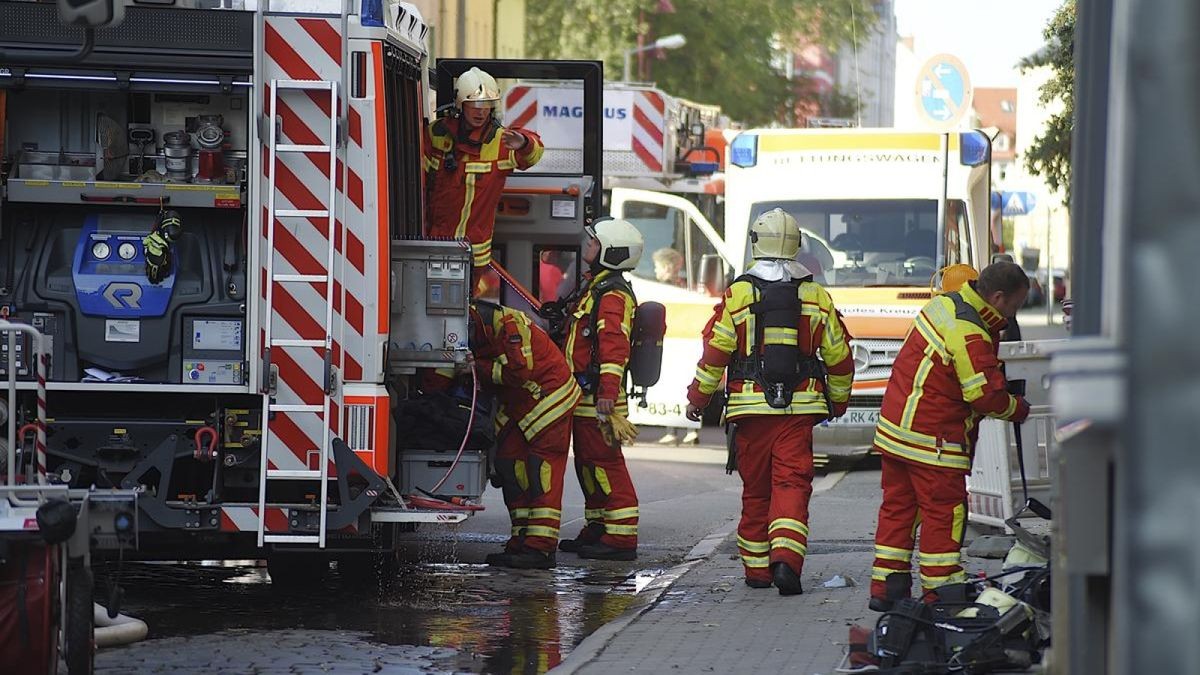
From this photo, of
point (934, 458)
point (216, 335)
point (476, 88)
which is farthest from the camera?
point (476, 88)

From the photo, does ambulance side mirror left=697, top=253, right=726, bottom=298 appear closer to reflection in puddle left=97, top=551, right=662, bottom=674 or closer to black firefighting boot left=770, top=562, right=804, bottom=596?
reflection in puddle left=97, top=551, right=662, bottom=674

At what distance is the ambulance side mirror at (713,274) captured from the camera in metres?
15.2

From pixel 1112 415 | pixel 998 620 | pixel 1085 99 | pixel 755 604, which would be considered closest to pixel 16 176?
pixel 755 604

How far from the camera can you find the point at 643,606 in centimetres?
818

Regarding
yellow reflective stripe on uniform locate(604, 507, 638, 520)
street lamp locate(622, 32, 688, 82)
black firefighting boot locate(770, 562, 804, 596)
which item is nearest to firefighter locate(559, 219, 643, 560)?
yellow reflective stripe on uniform locate(604, 507, 638, 520)

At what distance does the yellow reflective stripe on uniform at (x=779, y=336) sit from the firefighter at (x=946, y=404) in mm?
845

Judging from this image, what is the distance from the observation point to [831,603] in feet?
26.9

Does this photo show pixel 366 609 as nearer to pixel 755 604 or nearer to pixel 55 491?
pixel 755 604

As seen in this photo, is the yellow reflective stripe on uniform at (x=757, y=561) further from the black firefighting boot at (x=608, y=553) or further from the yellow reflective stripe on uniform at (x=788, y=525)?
the black firefighting boot at (x=608, y=553)

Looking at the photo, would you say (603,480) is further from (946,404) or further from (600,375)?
(946,404)

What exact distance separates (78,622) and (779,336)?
3669mm

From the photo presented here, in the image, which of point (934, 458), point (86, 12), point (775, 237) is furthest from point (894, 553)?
point (86, 12)

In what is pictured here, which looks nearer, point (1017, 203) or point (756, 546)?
point (756, 546)

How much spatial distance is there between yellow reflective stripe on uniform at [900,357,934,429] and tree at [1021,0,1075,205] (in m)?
5.21
